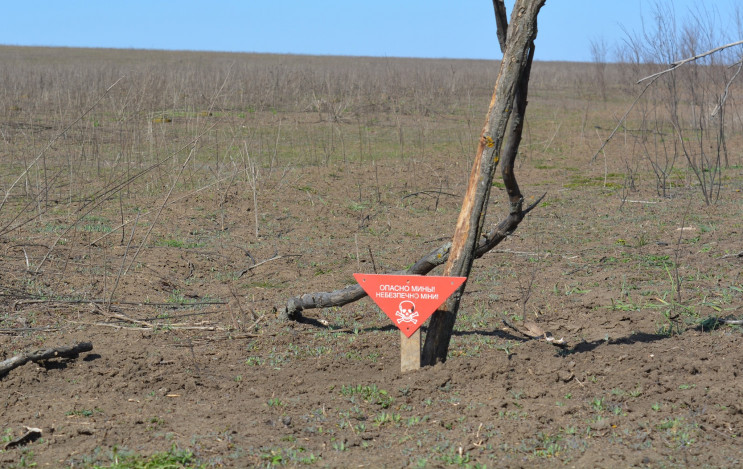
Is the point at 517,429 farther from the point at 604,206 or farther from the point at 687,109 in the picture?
the point at 687,109

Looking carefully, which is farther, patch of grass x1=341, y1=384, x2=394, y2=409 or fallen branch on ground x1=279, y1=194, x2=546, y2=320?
fallen branch on ground x1=279, y1=194, x2=546, y2=320

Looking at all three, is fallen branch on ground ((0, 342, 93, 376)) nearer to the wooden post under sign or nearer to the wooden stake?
the wooden post under sign

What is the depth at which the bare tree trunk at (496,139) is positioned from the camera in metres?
3.79

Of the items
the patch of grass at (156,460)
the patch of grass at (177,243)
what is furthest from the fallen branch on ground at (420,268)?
the patch of grass at (177,243)

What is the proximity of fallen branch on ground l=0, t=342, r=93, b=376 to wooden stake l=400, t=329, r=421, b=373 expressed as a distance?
1.85m

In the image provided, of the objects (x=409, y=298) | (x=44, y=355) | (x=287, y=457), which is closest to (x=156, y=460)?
(x=287, y=457)

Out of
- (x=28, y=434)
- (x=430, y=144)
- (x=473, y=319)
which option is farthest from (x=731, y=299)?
(x=430, y=144)

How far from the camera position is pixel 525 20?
3.77 meters

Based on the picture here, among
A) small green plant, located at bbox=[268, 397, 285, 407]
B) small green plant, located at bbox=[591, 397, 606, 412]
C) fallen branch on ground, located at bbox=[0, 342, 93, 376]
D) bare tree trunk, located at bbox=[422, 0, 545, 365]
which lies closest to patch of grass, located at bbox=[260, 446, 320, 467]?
small green plant, located at bbox=[268, 397, 285, 407]

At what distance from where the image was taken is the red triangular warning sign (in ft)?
12.6

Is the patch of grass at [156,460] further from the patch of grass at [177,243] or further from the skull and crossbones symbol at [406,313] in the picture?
the patch of grass at [177,243]

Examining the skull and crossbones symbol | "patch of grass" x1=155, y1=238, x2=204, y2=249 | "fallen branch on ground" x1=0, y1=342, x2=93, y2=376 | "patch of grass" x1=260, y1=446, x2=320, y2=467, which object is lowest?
"patch of grass" x1=260, y1=446, x2=320, y2=467

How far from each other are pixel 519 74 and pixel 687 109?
19.8 meters

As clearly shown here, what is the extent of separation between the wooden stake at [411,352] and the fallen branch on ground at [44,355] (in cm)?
185
